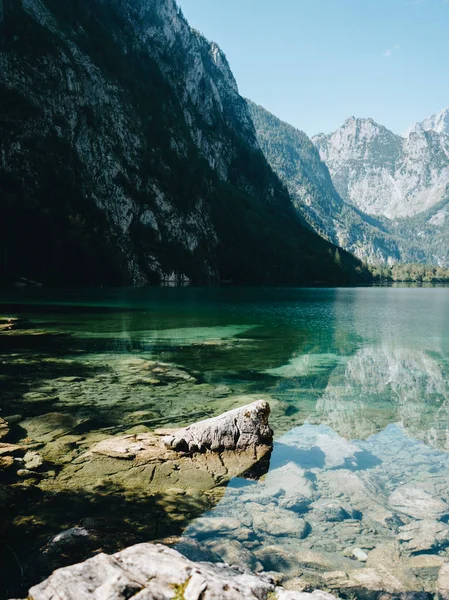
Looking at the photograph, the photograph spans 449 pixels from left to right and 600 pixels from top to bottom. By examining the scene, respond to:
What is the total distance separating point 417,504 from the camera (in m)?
9.76

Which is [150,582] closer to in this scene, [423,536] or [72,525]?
[72,525]

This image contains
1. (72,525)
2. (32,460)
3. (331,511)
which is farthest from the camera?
(32,460)

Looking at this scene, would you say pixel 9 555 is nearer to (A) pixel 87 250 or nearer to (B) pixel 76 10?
A: (A) pixel 87 250

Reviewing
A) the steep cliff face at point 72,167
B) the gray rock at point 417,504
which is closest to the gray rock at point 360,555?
the gray rock at point 417,504

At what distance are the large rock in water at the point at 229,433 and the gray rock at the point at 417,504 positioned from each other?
4074 millimetres

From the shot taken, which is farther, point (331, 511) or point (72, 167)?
Answer: point (72, 167)

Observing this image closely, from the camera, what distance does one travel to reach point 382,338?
39.8 metres

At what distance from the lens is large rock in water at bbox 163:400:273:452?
479 inches

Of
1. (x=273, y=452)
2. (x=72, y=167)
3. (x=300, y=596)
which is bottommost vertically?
(x=273, y=452)

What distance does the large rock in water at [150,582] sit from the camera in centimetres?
450

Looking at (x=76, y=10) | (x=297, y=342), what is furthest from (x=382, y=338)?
(x=76, y=10)

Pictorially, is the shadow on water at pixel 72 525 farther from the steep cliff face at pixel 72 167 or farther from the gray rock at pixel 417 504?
the steep cliff face at pixel 72 167

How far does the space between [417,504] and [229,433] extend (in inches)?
206

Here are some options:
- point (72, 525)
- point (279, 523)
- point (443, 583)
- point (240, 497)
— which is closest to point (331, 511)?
point (279, 523)
